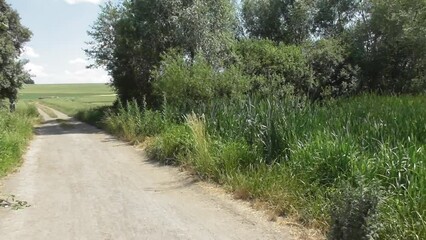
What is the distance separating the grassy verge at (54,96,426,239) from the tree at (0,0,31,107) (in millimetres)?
21973

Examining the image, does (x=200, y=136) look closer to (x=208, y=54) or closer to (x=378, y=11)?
(x=208, y=54)

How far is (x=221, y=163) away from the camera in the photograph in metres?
9.84

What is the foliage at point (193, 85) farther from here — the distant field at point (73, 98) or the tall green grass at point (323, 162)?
the distant field at point (73, 98)

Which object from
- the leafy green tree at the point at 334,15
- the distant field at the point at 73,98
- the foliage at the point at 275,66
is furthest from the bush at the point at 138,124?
the leafy green tree at the point at 334,15

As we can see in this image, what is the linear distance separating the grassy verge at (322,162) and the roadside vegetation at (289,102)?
23mm

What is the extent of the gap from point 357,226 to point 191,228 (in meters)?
2.54

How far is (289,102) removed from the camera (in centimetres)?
1070

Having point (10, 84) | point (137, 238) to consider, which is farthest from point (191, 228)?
point (10, 84)

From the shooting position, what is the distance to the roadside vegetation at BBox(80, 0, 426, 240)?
5.96 meters

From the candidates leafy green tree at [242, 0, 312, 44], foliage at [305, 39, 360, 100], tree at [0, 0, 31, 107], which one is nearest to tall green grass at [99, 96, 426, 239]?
foliage at [305, 39, 360, 100]

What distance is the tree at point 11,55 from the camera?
100 ft

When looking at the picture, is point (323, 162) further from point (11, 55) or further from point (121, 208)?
point (11, 55)

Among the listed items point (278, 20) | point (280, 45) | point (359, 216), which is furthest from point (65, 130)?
point (359, 216)

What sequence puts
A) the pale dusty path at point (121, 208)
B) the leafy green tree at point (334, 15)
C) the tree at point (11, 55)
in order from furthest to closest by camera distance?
the leafy green tree at point (334, 15) → the tree at point (11, 55) → the pale dusty path at point (121, 208)
